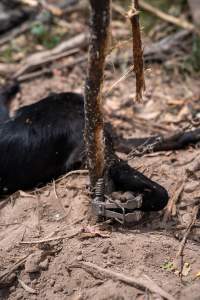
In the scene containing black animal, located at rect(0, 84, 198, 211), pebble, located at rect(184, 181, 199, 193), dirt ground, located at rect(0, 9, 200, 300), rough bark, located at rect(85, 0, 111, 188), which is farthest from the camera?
black animal, located at rect(0, 84, 198, 211)

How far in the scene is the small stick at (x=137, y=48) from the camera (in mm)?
3291

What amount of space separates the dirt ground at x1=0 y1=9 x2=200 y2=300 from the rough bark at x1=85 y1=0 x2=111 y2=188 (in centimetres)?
41

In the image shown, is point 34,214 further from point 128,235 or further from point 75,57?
point 75,57

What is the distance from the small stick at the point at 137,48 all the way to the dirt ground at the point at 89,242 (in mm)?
952

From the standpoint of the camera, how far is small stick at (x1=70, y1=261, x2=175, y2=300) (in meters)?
3.35

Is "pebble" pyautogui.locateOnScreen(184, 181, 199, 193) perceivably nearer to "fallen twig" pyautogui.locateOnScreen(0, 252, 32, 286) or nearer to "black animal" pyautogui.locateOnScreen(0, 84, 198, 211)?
"black animal" pyautogui.locateOnScreen(0, 84, 198, 211)

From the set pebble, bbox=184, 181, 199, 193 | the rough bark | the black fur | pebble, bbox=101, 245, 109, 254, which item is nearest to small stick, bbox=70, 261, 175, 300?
pebble, bbox=101, 245, 109, 254

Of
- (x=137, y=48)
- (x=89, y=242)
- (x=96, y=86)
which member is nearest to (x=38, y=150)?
(x=89, y=242)

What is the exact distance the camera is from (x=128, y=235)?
12.6 feet

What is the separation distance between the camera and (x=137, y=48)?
137 inches

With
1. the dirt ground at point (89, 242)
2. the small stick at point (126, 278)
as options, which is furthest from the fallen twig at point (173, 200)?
the small stick at point (126, 278)

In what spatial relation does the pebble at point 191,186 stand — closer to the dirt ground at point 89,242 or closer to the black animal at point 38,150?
the dirt ground at point 89,242

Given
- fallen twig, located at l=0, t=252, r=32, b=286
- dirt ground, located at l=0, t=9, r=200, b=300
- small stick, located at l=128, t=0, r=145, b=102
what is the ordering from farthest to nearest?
fallen twig, located at l=0, t=252, r=32, b=286 < dirt ground, located at l=0, t=9, r=200, b=300 < small stick, located at l=128, t=0, r=145, b=102

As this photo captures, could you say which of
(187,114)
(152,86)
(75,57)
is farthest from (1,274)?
(75,57)
